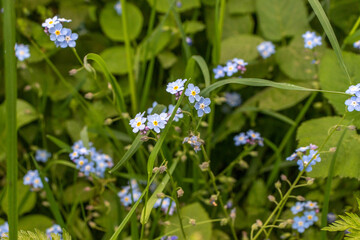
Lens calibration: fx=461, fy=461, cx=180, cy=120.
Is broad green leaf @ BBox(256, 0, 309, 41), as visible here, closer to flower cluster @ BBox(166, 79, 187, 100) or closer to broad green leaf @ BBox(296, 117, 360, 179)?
broad green leaf @ BBox(296, 117, 360, 179)

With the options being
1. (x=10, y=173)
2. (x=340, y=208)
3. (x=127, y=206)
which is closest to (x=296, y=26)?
(x=340, y=208)

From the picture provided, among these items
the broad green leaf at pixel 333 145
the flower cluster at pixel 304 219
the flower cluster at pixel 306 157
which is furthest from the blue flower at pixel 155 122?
the flower cluster at pixel 304 219

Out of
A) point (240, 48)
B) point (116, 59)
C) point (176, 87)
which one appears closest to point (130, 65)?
point (116, 59)

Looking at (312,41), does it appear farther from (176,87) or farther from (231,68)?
(176,87)

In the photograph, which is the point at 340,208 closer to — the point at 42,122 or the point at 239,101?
the point at 239,101

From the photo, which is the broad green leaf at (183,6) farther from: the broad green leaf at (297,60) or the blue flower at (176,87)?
the blue flower at (176,87)

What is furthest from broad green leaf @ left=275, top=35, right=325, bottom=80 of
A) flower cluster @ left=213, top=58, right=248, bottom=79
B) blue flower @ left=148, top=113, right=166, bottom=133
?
blue flower @ left=148, top=113, right=166, bottom=133
